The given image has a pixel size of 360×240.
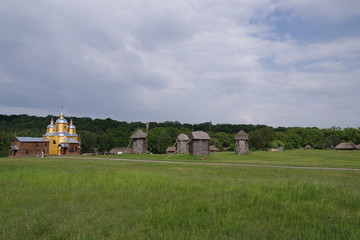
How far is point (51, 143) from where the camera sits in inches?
3465

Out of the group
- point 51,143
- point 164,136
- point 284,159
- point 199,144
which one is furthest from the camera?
point 164,136

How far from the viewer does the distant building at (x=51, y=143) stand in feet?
276

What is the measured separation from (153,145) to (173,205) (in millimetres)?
96894

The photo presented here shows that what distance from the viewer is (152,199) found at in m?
10.8

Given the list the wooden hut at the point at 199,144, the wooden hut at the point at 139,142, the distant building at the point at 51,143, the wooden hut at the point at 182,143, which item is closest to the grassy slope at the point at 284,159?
the wooden hut at the point at 199,144

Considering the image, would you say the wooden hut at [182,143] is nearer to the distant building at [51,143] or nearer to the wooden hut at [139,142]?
the wooden hut at [139,142]

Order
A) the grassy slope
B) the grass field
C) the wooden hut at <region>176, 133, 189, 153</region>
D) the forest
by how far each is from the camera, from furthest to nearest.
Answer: the forest
the wooden hut at <region>176, 133, 189, 153</region>
the grassy slope
the grass field

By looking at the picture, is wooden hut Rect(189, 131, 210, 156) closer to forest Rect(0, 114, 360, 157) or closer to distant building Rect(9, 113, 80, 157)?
forest Rect(0, 114, 360, 157)

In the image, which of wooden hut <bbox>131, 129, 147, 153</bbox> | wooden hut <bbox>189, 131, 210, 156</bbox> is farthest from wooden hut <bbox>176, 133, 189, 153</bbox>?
wooden hut <bbox>189, 131, 210, 156</bbox>

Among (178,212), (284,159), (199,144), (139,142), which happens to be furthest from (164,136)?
(178,212)

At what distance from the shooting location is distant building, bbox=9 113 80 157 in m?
84.3

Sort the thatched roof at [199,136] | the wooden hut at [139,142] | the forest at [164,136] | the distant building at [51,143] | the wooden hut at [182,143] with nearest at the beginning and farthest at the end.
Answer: the thatched roof at [199,136]
the wooden hut at [139,142]
the wooden hut at [182,143]
the distant building at [51,143]
the forest at [164,136]

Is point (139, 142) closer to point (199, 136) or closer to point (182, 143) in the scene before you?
point (182, 143)

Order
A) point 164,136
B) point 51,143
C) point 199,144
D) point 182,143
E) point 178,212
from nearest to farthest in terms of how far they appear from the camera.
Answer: point 178,212
point 199,144
point 182,143
point 51,143
point 164,136
